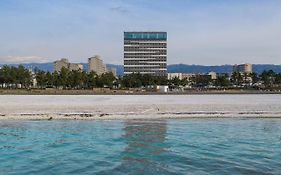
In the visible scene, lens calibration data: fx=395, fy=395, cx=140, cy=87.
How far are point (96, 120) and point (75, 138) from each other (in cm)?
850

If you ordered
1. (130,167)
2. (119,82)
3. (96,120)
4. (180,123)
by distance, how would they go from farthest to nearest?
(119,82) < (96,120) < (180,123) < (130,167)

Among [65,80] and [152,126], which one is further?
[65,80]

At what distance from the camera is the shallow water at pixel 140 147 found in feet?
43.1

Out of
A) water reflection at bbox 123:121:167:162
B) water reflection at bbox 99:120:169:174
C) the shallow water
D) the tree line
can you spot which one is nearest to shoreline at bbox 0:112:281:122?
the shallow water

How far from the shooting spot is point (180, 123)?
27078 millimetres

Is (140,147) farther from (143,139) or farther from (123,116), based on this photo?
(123,116)

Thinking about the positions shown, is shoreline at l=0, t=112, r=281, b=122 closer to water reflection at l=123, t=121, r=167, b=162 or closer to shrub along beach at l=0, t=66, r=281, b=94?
water reflection at l=123, t=121, r=167, b=162

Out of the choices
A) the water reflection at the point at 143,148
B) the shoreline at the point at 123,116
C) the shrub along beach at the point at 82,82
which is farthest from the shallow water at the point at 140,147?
the shrub along beach at the point at 82,82

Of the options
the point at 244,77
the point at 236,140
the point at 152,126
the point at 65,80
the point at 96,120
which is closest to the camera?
the point at 236,140

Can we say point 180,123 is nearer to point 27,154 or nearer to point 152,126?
point 152,126

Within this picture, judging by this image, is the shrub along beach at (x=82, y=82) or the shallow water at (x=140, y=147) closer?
the shallow water at (x=140, y=147)

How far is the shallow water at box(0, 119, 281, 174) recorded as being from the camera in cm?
1314

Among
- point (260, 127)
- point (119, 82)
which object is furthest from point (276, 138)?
point (119, 82)

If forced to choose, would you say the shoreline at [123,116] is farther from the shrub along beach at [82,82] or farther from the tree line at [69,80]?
the tree line at [69,80]
